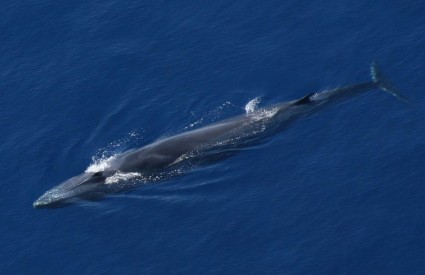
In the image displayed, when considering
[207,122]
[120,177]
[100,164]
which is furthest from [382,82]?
[100,164]

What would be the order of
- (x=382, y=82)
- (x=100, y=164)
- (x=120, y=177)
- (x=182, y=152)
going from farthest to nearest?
(x=382, y=82) < (x=100, y=164) < (x=182, y=152) < (x=120, y=177)

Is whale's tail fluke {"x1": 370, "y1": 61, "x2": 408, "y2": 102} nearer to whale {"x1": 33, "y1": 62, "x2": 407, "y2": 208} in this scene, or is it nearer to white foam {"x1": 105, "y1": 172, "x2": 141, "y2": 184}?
whale {"x1": 33, "y1": 62, "x2": 407, "y2": 208}

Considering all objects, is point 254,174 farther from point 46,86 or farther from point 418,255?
point 46,86

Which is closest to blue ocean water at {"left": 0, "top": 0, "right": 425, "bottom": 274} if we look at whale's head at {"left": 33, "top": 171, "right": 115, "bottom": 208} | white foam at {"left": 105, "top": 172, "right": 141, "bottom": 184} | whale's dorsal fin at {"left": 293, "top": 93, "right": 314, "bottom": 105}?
whale's head at {"left": 33, "top": 171, "right": 115, "bottom": 208}

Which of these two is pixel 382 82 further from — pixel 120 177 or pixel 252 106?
pixel 120 177

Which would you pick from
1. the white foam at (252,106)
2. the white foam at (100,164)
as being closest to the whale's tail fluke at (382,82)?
the white foam at (252,106)
